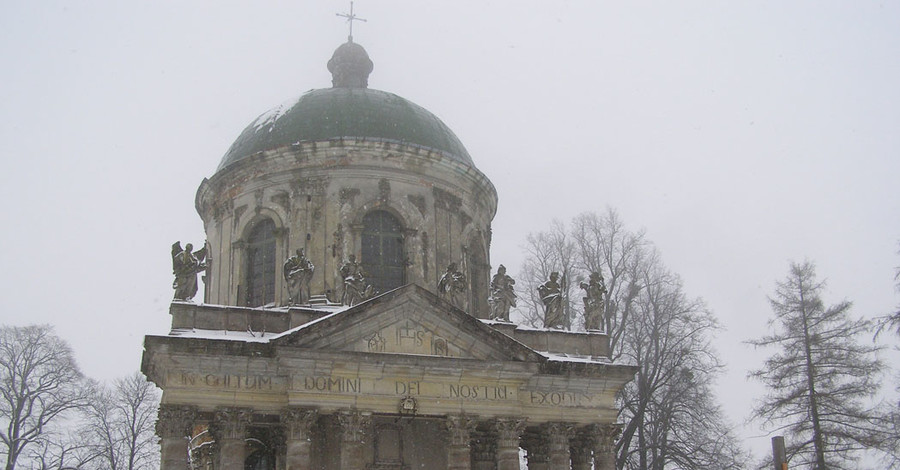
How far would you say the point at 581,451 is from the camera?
22375 mm

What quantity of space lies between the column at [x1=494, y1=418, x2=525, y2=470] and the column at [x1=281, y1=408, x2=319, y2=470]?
4.05 meters

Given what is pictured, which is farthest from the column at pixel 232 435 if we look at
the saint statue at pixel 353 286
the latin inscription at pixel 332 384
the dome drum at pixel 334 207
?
the dome drum at pixel 334 207

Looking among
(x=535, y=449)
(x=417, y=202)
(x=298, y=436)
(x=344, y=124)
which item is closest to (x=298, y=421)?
(x=298, y=436)

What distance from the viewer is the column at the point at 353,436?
Result: 19.0 metres

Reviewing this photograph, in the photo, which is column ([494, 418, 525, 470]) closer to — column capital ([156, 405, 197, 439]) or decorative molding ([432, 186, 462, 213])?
column capital ([156, 405, 197, 439])

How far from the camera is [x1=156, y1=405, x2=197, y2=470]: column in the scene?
18.3 m

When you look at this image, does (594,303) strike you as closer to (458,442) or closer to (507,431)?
(507,431)

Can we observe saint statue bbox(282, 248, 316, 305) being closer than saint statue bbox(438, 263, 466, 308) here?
Yes

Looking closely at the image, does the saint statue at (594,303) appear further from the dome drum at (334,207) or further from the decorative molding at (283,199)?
the decorative molding at (283,199)

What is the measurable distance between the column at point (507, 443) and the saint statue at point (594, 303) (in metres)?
3.53

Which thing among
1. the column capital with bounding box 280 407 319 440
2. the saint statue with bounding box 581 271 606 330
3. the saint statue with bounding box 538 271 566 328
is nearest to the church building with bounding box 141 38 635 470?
the column capital with bounding box 280 407 319 440

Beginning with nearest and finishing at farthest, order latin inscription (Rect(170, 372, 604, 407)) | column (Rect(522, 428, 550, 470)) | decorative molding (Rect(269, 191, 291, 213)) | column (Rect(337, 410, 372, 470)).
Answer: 1. column (Rect(337, 410, 372, 470))
2. latin inscription (Rect(170, 372, 604, 407))
3. column (Rect(522, 428, 550, 470))
4. decorative molding (Rect(269, 191, 291, 213))

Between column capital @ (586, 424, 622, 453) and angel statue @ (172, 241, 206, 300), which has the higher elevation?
angel statue @ (172, 241, 206, 300)

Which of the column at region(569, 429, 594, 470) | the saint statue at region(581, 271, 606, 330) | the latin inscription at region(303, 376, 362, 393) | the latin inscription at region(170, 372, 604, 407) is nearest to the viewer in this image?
the latin inscription at region(170, 372, 604, 407)
